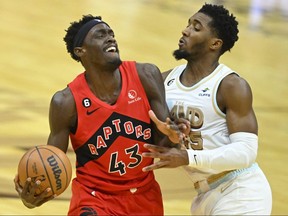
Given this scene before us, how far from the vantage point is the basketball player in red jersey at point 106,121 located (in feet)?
16.0

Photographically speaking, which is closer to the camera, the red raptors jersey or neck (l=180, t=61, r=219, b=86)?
the red raptors jersey

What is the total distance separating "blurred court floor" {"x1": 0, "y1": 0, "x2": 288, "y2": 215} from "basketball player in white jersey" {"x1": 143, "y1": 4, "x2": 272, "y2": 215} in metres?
1.78

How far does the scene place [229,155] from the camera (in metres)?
4.70

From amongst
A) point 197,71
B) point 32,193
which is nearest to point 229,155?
point 197,71

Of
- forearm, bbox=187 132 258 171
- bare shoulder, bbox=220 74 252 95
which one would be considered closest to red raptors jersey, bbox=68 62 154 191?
forearm, bbox=187 132 258 171

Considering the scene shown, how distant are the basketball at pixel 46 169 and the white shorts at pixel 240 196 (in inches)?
40.4

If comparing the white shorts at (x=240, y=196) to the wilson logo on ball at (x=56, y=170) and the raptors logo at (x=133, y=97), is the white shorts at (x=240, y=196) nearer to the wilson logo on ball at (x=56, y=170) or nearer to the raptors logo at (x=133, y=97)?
the raptors logo at (x=133, y=97)

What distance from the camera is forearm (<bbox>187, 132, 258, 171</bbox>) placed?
470 centimetres

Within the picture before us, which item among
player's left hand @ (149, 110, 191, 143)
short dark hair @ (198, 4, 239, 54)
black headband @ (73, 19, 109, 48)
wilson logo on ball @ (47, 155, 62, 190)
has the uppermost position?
short dark hair @ (198, 4, 239, 54)

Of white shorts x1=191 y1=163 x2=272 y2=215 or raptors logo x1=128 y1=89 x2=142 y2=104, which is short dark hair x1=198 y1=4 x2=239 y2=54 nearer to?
raptors logo x1=128 y1=89 x2=142 y2=104

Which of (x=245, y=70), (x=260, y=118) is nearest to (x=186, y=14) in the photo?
(x=245, y=70)

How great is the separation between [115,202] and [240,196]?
2.76 feet

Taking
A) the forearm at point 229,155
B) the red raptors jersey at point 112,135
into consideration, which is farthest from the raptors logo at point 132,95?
the forearm at point 229,155

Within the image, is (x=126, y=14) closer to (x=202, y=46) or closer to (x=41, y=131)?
(x=41, y=131)
